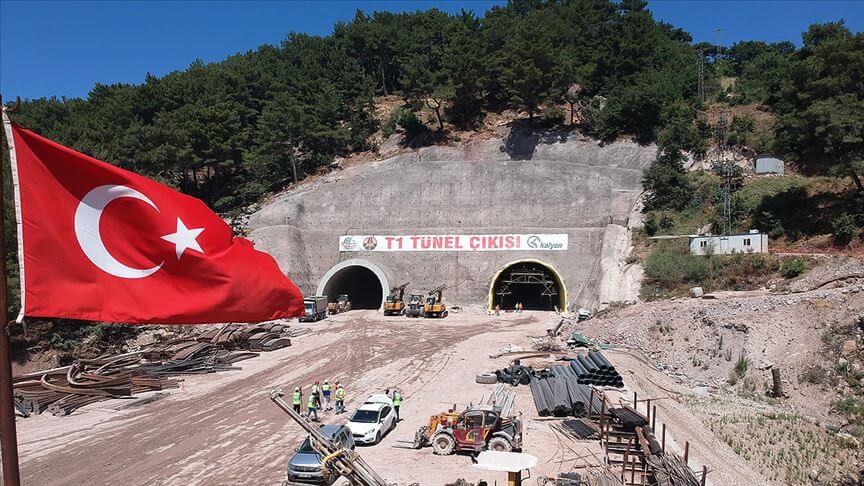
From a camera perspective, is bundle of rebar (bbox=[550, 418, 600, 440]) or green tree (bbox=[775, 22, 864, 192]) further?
green tree (bbox=[775, 22, 864, 192])

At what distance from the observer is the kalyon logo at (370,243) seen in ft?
175

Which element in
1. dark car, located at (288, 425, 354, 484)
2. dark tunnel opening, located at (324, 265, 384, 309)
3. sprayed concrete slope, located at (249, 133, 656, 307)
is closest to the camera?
dark car, located at (288, 425, 354, 484)

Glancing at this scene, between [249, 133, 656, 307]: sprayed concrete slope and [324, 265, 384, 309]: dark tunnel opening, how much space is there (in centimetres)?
150

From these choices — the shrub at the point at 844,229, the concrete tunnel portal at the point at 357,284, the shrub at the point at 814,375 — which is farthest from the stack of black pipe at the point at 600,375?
the concrete tunnel portal at the point at 357,284

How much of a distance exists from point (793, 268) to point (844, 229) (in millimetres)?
5593

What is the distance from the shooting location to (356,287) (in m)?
59.0

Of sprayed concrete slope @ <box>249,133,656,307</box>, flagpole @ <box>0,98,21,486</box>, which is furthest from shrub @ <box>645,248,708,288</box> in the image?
flagpole @ <box>0,98,21,486</box>

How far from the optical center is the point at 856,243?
3675 centimetres

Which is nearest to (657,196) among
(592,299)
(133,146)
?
(592,299)

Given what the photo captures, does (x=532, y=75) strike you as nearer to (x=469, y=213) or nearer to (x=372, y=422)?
(x=469, y=213)

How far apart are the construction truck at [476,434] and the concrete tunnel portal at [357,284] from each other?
104 ft

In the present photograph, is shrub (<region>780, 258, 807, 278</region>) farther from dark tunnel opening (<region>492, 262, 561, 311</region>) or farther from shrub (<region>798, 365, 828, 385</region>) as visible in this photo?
dark tunnel opening (<region>492, 262, 561, 311</region>)

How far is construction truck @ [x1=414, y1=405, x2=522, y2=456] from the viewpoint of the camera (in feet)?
56.0

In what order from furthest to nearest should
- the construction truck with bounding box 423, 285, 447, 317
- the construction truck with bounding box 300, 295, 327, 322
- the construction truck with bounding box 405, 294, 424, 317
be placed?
the construction truck with bounding box 405, 294, 424, 317 < the construction truck with bounding box 423, 285, 447, 317 < the construction truck with bounding box 300, 295, 327, 322
